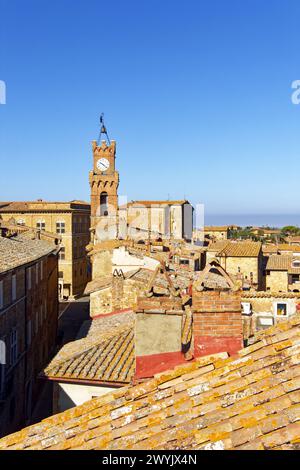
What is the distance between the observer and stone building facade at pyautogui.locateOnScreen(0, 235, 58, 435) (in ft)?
53.1

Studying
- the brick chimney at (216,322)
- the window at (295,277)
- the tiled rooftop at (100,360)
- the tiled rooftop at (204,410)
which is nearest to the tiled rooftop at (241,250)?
the window at (295,277)

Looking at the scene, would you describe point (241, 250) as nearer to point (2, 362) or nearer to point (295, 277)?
point (295, 277)

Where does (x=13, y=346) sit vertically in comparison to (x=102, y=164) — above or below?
below

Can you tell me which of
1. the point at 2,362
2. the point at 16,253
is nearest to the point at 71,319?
the point at 16,253

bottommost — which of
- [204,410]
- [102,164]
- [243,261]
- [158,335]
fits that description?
[243,261]

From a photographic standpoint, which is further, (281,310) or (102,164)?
(102,164)

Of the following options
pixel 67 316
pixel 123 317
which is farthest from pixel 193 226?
Answer: pixel 123 317

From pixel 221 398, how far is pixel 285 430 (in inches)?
38.5

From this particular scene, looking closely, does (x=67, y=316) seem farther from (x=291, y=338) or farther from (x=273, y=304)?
(x=291, y=338)

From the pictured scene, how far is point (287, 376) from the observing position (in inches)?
171

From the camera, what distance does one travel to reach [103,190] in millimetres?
47281

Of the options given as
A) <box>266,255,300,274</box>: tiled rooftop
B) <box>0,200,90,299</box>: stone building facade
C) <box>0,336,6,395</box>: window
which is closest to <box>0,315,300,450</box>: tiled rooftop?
<box>0,336,6,395</box>: window

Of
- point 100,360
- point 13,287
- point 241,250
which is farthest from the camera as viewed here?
point 241,250

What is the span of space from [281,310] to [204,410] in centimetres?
2019
